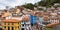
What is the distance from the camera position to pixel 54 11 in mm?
2713

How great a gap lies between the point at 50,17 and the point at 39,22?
19 cm

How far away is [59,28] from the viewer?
263 centimetres

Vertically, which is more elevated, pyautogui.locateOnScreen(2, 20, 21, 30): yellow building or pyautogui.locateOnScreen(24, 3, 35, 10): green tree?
pyautogui.locateOnScreen(24, 3, 35, 10): green tree

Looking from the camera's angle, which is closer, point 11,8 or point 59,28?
point 59,28

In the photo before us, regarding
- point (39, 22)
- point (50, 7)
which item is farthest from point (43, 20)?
point (50, 7)

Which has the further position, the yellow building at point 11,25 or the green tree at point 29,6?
the green tree at point 29,6

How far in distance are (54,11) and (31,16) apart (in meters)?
0.37

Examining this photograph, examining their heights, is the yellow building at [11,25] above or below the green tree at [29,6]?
below

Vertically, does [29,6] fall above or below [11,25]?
above

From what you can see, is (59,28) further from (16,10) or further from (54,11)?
(16,10)

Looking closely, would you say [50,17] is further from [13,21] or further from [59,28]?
[13,21]

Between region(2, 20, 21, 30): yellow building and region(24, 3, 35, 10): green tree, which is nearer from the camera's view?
region(2, 20, 21, 30): yellow building

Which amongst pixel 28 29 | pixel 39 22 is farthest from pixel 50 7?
pixel 28 29

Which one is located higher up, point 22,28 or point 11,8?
point 11,8
